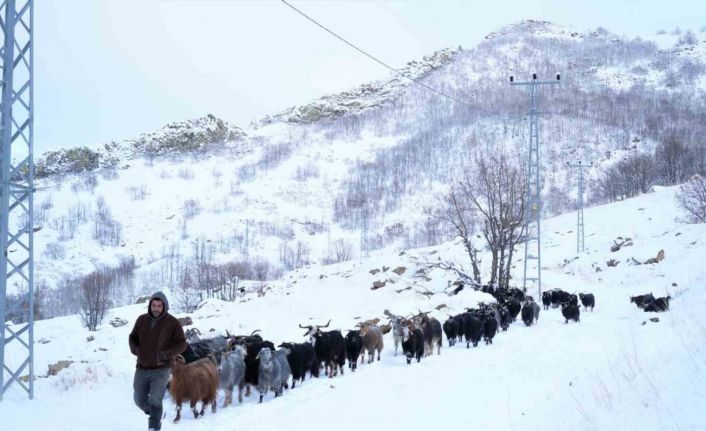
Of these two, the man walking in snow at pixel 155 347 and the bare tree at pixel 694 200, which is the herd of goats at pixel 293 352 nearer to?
the man walking in snow at pixel 155 347

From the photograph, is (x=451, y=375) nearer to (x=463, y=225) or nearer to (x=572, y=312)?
(x=572, y=312)

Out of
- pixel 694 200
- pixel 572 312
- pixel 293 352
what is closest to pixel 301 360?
pixel 293 352

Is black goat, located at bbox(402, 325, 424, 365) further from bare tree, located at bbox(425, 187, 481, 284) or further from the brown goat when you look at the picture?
bare tree, located at bbox(425, 187, 481, 284)

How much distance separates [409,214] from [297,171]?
29.8 meters

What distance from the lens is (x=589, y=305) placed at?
2309cm

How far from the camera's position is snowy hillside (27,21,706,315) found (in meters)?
79.9

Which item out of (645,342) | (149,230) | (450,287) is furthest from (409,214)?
(645,342)

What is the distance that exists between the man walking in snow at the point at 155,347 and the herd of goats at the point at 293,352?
1212mm

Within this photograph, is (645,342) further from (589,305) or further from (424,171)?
(424,171)

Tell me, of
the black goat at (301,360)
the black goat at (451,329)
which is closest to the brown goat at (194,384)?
the black goat at (301,360)

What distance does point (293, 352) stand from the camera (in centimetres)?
1184

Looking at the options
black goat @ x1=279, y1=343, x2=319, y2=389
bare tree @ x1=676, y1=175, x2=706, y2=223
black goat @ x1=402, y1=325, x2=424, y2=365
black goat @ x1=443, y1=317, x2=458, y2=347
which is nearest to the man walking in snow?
black goat @ x1=279, y1=343, x2=319, y2=389

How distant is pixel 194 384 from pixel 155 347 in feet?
6.65

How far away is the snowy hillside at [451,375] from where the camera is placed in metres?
6.81
